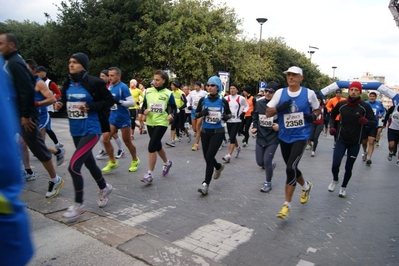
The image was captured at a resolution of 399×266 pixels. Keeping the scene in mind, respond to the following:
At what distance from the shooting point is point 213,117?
17.9 ft

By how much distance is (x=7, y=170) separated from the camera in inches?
48.1

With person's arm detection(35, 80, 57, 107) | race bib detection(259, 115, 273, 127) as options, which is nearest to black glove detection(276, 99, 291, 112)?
race bib detection(259, 115, 273, 127)

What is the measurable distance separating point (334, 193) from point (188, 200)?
2.69 meters

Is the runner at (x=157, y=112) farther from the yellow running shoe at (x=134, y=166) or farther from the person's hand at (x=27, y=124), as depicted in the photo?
the person's hand at (x=27, y=124)

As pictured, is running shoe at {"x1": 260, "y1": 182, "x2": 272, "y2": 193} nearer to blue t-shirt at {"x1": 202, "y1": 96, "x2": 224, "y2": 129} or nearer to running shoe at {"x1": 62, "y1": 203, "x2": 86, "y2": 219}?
blue t-shirt at {"x1": 202, "y1": 96, "x2": 224, "y2": 129}

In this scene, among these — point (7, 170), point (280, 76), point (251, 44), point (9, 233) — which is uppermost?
point (251, 44)

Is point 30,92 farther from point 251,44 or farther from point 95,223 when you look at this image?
point 251,44

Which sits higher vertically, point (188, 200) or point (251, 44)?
point (251, 44)

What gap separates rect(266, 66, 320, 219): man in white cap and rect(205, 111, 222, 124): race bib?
114 cm

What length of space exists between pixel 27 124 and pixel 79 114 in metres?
0.73

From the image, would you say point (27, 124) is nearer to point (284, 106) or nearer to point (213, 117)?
point (213, 117)


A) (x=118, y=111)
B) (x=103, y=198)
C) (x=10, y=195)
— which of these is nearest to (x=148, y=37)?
(x=118, y=111)

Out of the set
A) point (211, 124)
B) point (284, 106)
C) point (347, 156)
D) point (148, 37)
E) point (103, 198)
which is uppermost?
point (148, 37)

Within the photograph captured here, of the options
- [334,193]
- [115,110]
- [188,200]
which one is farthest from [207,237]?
[115,110]
